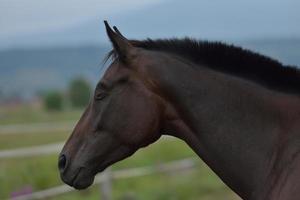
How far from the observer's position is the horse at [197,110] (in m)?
4.43

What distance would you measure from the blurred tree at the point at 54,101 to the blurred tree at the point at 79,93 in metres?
0.52

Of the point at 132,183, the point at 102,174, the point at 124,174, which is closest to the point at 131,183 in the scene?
the point at 132,183

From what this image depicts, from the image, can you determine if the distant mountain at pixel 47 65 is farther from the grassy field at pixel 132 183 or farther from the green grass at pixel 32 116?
the grassy field at pixel 132 183

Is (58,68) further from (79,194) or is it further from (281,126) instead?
(281,126)

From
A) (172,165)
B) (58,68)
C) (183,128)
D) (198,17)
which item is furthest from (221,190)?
(198,17)

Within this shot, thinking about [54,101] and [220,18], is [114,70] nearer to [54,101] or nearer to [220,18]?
Answer: [54,101]

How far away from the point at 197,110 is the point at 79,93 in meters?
29.0

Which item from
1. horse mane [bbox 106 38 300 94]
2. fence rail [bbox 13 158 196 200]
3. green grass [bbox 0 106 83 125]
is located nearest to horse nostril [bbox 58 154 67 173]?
horse mane [bbox 106 38 300 94]

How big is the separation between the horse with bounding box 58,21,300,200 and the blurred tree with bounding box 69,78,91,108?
28.5 metres

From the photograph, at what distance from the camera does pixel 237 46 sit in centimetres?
459

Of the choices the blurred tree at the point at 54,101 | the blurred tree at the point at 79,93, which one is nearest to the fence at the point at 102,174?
the blurred tree at the point at 79,93

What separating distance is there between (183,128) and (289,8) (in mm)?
127741

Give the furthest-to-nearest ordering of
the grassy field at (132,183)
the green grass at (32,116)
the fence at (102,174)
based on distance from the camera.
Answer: the green grass at (32,116)
the grassy field at (132,183)
the fence at (102,174)

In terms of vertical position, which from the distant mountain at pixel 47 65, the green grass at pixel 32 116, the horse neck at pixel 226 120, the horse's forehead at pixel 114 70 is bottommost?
the distant mountain at pixel 47 65
